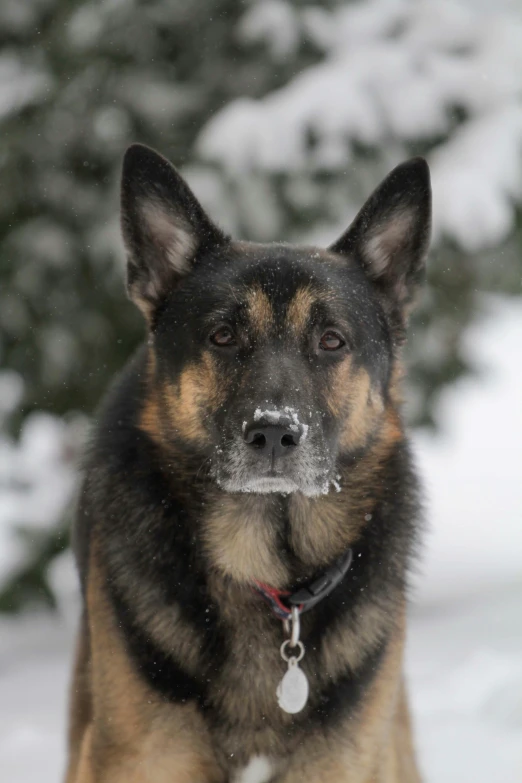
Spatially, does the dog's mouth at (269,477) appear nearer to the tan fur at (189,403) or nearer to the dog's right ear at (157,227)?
the tan fur at (189,403)

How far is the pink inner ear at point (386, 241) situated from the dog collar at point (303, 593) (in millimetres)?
1087

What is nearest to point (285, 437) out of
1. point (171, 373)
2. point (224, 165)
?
point (171, 373)

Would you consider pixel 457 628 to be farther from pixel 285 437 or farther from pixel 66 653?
pixel 285 437

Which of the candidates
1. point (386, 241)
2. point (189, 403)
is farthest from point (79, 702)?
point (386, 241)

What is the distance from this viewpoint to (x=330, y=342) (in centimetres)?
327

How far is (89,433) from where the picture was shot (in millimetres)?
3613

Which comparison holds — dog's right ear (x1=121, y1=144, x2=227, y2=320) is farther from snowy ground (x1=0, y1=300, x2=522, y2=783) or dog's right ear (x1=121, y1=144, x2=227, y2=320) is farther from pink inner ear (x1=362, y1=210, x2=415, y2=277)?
snowy ground (x1=0, y1=300, x2=522, y2=783)

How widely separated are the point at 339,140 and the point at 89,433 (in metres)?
2.22

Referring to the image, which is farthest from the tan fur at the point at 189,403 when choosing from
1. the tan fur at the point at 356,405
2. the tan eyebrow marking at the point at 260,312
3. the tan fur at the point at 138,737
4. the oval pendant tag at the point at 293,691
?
the oval pendant tag at the point at 293,691

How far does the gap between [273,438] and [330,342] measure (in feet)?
1.75

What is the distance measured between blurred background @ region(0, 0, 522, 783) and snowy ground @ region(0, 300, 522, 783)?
0.05 ft

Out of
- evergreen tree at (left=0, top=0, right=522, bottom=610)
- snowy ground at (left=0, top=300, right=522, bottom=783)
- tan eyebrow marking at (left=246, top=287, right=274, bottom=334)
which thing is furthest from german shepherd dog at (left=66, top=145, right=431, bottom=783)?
evergreen tree at (left=0, top=0, right=522, bottom=610)

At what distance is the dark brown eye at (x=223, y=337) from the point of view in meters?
3.22

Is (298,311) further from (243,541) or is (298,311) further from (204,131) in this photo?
(204,131)
